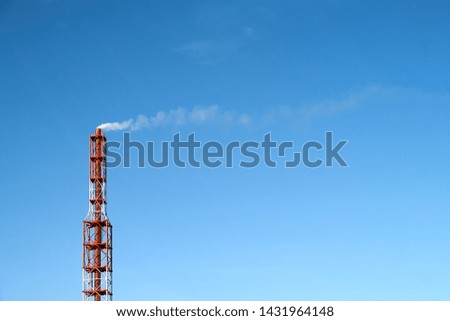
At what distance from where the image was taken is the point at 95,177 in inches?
4227
